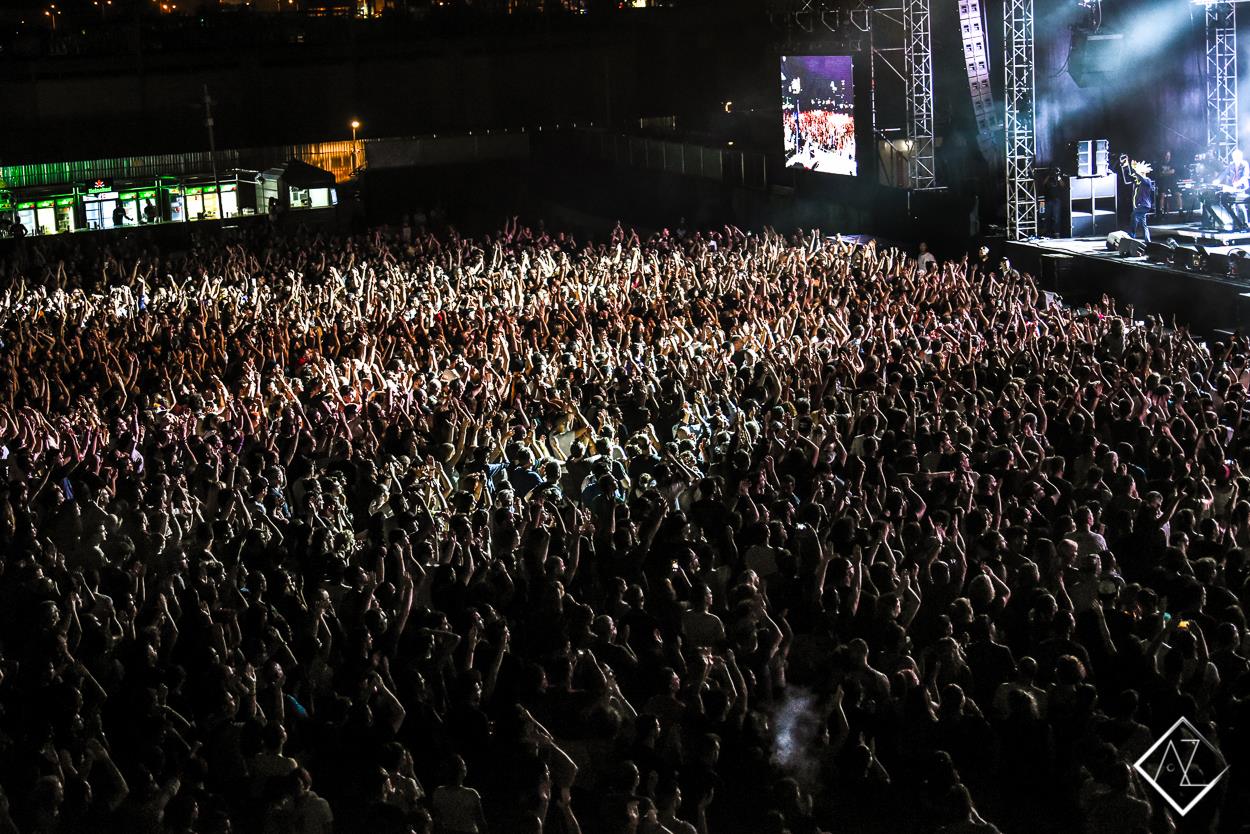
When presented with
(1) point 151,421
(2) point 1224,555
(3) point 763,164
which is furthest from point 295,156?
(2) point 1224,555

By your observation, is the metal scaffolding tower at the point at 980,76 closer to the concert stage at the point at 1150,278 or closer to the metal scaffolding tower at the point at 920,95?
the metal scaffolding tower at the point at 920,95

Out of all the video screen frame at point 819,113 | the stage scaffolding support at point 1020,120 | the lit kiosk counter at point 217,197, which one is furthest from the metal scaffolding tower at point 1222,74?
the lit kiosk counter at point 217,197

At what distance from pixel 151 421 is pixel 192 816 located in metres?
5.86

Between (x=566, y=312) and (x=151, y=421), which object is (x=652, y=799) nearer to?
(x=151, y=421)

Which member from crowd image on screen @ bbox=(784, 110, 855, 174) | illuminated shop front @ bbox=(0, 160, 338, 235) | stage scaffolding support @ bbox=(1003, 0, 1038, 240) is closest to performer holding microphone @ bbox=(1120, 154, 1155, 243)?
stage scaffolding support @ bbox=(1003, 0, 1038, 240)

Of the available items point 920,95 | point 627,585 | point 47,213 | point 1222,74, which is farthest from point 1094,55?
point 47,213

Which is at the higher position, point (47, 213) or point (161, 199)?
point (161, 199)

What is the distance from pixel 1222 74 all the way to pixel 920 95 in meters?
5.04

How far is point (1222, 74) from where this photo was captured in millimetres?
20438

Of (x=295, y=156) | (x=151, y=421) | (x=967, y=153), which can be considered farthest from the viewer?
(x=295, y=156)

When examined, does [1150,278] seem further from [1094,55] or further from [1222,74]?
[1094,55]

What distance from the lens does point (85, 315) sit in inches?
657

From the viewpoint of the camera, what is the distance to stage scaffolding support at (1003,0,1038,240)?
69.4 feet

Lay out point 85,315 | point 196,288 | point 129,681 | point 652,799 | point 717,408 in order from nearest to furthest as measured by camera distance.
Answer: point 652,799, point 129,681, point 717,408, point 85,315, point 196,288
